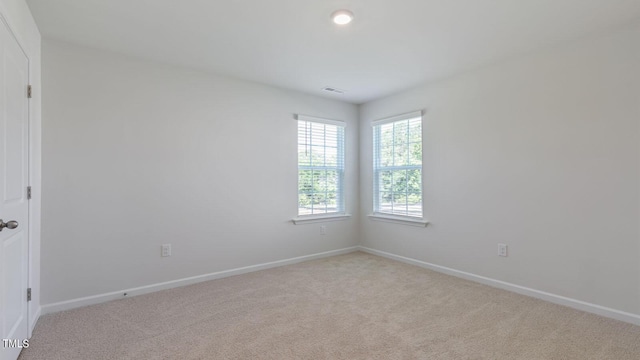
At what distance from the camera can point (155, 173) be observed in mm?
3277

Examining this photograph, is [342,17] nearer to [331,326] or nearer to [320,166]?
[331,326]

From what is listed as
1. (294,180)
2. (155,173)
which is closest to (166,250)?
(155,173)

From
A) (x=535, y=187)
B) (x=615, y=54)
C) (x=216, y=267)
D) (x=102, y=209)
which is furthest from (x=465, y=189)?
(x=102, y=209)

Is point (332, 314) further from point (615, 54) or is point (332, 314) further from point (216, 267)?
point (615, 54)

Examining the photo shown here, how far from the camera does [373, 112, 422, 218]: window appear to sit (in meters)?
4.19

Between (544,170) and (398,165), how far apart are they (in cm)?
175

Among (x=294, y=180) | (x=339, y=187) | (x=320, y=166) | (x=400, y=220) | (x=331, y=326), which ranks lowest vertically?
(x=331, y=326)

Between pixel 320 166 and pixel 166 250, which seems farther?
pixel 320 166

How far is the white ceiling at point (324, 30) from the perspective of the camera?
2268 millimetres

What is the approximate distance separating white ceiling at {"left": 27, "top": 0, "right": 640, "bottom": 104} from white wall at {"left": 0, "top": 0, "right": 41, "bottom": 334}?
161 millimetres

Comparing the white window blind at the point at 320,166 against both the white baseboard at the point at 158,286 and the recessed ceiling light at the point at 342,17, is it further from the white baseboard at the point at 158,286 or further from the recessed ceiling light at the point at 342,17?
the recessed ceiling light at the point at 342,17

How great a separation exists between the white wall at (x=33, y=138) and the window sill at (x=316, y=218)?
2618mm

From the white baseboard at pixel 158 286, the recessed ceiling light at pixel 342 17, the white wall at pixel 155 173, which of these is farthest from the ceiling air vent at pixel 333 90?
the white baseboard at pixel 158 286

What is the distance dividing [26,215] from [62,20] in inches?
59.5
